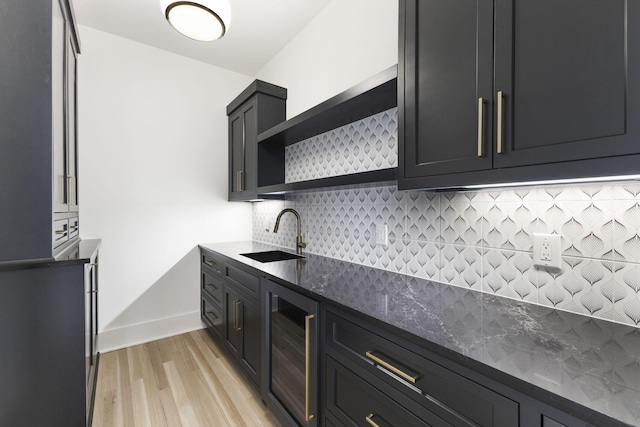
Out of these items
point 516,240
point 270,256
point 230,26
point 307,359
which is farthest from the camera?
point 270,256

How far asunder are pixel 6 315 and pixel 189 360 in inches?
56.0

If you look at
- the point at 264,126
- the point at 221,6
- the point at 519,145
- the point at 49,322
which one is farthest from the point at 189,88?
the point at 519,145

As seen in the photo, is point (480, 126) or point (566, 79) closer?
point (566, 79)

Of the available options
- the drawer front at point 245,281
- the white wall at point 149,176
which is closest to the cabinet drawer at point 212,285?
the white wall at point 149,176

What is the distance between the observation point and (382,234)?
1.68 meters

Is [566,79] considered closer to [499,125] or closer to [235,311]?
[499,125]

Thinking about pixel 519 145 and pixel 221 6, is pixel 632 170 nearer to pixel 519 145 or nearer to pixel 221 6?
pixel 519 145

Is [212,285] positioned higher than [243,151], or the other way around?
[243,151]

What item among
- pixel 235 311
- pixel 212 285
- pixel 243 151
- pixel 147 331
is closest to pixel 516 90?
pixel 235 311

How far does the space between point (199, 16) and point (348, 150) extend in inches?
46.4

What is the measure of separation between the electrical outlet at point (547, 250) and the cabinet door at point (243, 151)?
2.09m

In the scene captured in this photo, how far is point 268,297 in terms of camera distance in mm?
1646

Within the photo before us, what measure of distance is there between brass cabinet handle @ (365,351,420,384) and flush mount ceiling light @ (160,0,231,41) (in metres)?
1.81

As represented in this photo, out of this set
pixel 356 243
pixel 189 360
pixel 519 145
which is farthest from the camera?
pixel 189 360
